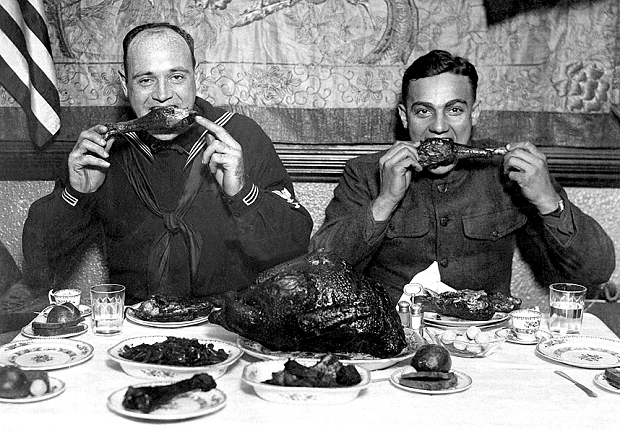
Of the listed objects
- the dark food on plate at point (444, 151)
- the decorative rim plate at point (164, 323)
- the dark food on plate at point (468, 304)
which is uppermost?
the dark food on plate at point (444, 151)

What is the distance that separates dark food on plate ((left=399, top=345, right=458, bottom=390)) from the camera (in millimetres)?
1806

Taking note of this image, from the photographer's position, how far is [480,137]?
3516 millimetres

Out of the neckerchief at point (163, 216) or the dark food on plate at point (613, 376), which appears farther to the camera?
the neckerchief at point (163, 216)

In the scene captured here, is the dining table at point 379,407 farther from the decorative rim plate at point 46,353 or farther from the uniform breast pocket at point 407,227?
the uniform breast pocket at point 407,227

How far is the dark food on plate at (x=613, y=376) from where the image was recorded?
181 centimetres

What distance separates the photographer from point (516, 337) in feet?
7.23

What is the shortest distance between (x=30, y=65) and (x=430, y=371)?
2336 millimetres

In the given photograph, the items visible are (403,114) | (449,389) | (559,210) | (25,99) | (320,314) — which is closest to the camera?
(449,389)

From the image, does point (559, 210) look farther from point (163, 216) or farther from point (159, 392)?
point (159, 392)

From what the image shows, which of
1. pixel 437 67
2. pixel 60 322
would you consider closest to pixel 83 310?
pixel 60 322

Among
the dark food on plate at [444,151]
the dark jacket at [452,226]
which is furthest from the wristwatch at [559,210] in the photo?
the dark food on plate at [444,151]

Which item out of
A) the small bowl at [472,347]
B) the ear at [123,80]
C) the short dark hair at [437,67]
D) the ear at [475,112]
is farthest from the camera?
the ear at [123,80]

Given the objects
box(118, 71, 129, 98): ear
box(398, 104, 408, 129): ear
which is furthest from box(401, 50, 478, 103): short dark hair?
box(118, 71, 129, 98): ear

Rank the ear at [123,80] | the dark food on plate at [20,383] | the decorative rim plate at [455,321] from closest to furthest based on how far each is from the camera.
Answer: the dark food on plate at [20,383], the decorative rim plate at [455,321], the ear at [123,80]
